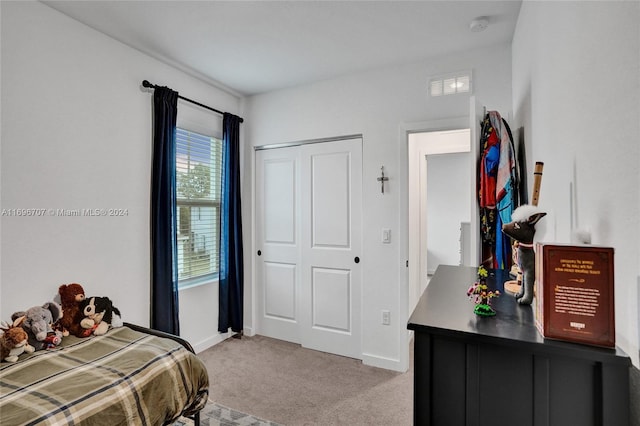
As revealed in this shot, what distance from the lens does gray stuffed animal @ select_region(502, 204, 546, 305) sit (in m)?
0.87

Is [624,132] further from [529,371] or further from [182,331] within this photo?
[182,331]

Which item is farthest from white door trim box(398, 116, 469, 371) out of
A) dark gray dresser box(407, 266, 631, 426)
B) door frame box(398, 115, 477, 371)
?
dark gray dresser box(407, 266, 631, 426)

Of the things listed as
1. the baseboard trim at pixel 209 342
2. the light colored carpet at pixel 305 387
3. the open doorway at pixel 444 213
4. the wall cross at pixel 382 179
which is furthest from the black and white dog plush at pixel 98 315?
the open doorway at pixel 444 213

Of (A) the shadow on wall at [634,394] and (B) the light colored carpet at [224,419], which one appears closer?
(A) the shadow on wall at [634,394]

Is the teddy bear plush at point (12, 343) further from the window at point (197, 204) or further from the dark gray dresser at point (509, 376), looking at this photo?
the dark gray dresser at point (509, 376)

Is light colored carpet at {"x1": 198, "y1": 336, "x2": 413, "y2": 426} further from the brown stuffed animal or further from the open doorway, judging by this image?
the open doorway

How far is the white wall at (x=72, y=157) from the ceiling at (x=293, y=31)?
20 cm

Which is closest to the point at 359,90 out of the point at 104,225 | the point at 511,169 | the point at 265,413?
the point at 511,169

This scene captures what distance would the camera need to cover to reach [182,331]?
2.92m

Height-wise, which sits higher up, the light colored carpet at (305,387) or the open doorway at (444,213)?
the open doorway at (444,213)

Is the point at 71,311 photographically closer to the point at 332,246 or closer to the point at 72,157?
the point at 72,157

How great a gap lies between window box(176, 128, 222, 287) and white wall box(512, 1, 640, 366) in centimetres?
266

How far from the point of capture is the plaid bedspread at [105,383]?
4.32ft

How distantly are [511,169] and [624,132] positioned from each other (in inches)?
43.5
